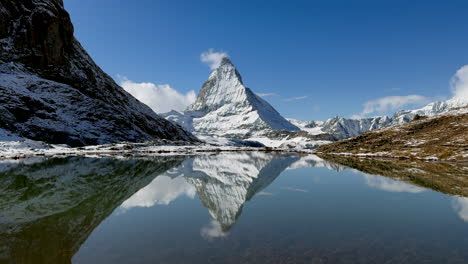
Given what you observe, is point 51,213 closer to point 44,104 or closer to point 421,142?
point 421,142

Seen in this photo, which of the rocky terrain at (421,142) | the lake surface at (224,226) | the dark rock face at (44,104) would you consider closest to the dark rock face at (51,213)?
the lake surface at (224,226)

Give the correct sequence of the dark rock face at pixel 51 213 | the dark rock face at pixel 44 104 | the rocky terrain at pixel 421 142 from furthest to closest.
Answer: the dark rock face at pixel 44 104 → the rocky terrain at pixel 421 142 → the dark rock face at pixel 51 213

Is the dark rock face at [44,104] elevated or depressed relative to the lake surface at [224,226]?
elevated

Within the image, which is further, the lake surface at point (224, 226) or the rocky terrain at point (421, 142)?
the rocky terrain at point (421, 142)

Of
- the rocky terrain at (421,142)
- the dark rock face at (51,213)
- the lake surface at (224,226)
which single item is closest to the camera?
the dark rock face at (51,213)

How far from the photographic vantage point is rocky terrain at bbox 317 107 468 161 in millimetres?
102606

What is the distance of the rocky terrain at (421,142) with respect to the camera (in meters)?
103

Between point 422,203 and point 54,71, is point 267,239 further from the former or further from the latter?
point 54,71

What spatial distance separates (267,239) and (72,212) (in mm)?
16219

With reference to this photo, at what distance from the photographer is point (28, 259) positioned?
498 inches

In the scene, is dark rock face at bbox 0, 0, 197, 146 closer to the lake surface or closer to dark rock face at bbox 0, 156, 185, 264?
dark rock face at bbox 0, 156, 185, 264

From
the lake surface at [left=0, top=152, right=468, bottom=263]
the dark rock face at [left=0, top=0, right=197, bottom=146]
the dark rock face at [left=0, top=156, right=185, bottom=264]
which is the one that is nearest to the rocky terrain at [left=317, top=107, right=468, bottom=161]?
the lake surface at [left=0, top=152, right=468, bottom=263]

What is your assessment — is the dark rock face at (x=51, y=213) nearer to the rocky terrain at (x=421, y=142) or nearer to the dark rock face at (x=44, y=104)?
the rocky terrain at (x=421, y=142)

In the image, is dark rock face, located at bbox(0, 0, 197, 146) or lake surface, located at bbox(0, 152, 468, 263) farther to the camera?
dark rock face, located at bbox(0, 0, 197, 146)
